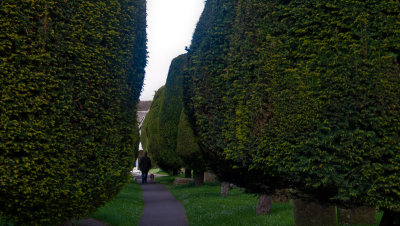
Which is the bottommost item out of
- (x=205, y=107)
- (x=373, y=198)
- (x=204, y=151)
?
(x=373, y=198)

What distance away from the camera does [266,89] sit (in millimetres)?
5332

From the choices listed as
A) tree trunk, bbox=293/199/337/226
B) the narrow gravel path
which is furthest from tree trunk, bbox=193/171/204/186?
tree trunk, bbox=293/199/337/226

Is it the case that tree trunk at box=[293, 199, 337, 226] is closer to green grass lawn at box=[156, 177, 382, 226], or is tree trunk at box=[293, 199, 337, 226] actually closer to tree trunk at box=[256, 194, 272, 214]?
green grass lawn at box=[156, 177, 382, 226]

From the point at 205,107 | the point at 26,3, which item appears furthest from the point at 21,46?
the point at 205,107

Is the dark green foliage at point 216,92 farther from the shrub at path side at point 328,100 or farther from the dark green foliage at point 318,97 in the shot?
the shrub at path side at point 328,100

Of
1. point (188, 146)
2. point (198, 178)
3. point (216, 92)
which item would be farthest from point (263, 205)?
point (198, 178)

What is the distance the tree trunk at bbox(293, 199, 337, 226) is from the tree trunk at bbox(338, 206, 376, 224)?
1434mm

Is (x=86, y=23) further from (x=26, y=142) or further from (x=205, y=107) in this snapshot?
(x=205, y=107)

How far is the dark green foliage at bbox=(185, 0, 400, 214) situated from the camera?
4277 millimetres

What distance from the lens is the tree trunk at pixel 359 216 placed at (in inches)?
336

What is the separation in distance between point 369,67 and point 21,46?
14.8 feet

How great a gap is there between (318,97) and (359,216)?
5.23 m

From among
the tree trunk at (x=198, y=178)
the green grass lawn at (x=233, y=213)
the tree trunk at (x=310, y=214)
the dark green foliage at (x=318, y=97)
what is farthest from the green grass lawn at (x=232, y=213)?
the tree trunk at (x=198, y=178)

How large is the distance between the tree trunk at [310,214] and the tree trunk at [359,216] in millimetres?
1434
